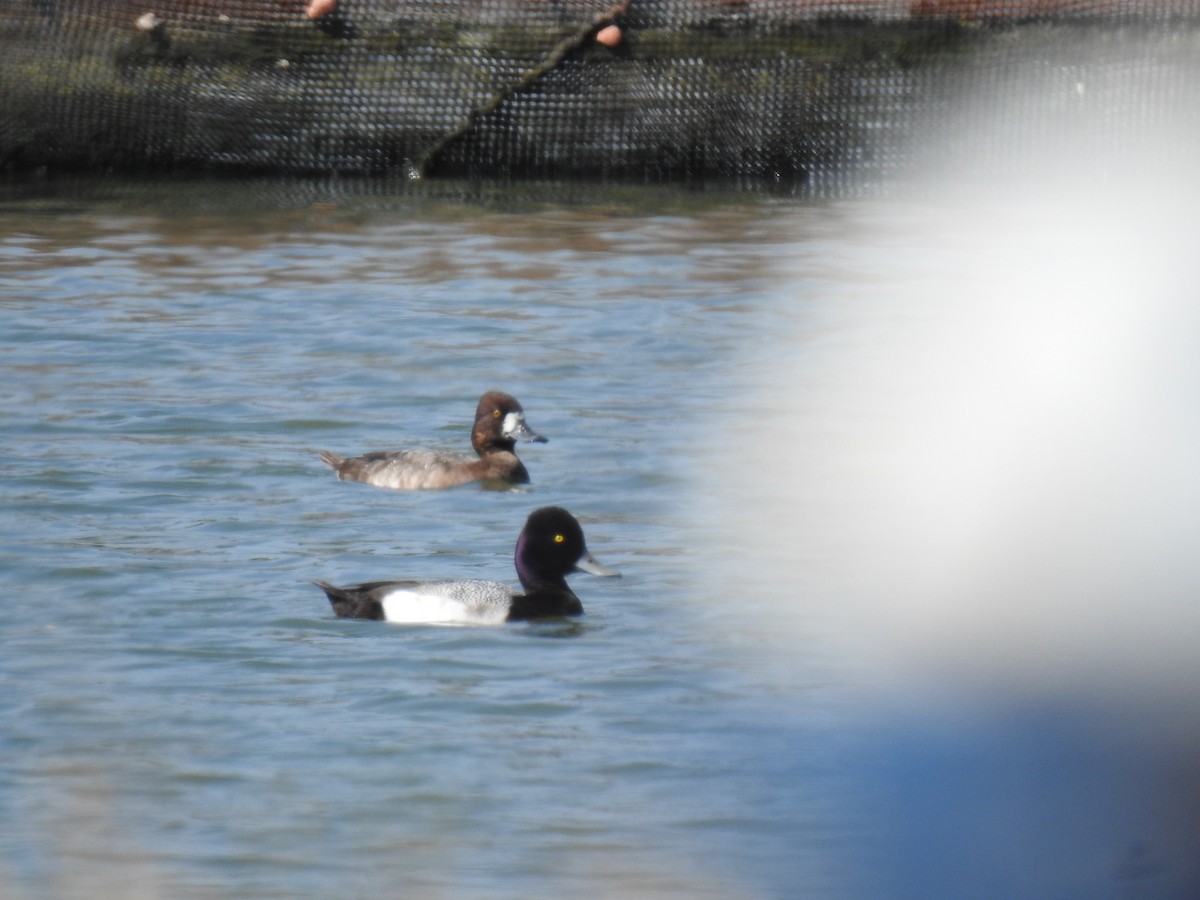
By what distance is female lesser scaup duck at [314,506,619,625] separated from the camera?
664 cm

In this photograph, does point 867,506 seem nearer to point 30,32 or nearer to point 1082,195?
point 1082,195

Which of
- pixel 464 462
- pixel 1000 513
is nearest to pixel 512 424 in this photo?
pixel 464 462

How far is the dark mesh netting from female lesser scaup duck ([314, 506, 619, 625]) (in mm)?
6716

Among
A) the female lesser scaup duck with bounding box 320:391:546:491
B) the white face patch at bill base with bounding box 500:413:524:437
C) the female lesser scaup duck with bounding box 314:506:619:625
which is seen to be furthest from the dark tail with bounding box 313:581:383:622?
the white face patch at bill base with bounding box 500:413:524:437

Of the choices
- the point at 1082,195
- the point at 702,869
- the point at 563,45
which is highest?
the point at 563,45

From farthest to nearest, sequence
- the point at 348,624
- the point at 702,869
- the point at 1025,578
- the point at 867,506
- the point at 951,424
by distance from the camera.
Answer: the point at 951,424
the point at 867,506
the point at 1025,578
the point at 348,624
the point at 702,869

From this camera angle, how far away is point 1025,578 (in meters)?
7.37

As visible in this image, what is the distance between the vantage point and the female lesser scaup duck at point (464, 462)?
8.46 meters

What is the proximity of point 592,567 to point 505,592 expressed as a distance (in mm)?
365

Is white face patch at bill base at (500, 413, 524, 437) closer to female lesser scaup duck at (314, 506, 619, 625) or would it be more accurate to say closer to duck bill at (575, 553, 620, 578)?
female lesser scaup duck at (314, 506, 619, 625)

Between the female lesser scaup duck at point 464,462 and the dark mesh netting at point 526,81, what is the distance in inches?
194

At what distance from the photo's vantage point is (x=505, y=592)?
6902mm

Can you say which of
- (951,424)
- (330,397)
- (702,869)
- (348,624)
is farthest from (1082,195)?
(702,869)

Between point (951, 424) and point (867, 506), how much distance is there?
186 cm
